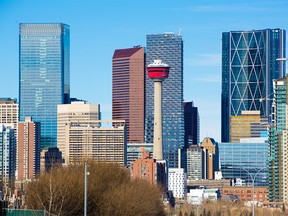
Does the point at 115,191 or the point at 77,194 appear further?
the point at 115,191

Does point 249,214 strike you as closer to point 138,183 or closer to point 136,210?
point 138,183

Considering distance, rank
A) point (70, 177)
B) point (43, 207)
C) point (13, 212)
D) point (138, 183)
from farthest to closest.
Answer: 1. point (138, 183)
2. point (70, 177)
3. point (43, 207)
4. point (13, 212)

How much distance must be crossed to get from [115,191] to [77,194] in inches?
465

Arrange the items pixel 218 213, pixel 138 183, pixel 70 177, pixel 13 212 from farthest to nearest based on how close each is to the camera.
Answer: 1. pixel 218 213
2. pixel 138 183
3. pixel 70 177
4. pixel 13 212

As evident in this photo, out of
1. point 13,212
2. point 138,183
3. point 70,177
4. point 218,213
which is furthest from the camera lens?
point 218,213

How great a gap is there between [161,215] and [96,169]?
20952mm

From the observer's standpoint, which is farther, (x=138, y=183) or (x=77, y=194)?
(x=138, y=183)

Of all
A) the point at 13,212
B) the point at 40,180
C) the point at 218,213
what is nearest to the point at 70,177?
the point at 40,180

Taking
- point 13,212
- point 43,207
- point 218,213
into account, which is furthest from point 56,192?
point 218,213

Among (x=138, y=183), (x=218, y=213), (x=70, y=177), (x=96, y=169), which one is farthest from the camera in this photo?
(x=218, y=213)

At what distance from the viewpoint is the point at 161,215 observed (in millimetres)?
136125

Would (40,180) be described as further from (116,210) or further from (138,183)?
(138,183)

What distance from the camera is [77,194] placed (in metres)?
96.6

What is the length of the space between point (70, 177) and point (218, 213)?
85210 mm
